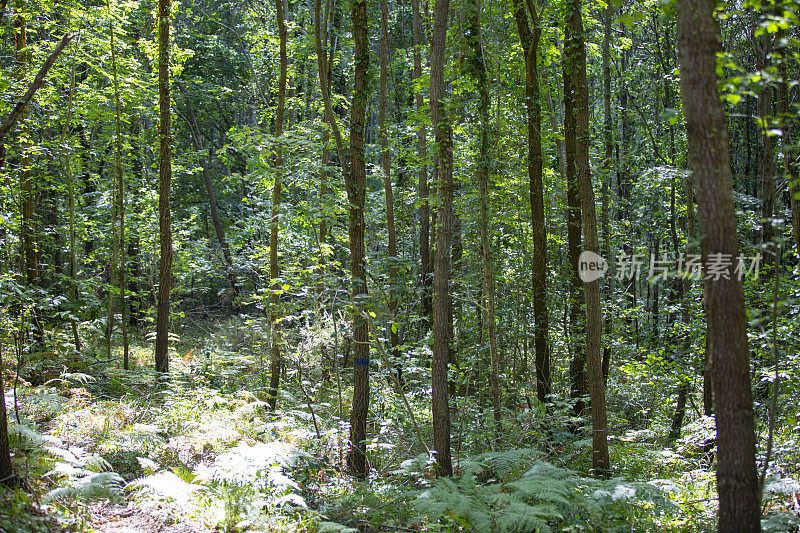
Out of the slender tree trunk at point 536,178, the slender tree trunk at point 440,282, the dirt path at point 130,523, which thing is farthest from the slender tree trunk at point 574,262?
the dirt path at point 130,523

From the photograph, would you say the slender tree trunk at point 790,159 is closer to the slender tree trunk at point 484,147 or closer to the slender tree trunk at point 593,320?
the slender tree trunk at point 593,320

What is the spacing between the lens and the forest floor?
4.25 m

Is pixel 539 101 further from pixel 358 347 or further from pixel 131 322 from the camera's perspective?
pixel 131 322

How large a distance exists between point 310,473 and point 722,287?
4667 mm

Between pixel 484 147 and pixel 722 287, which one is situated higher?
pixel 484 147

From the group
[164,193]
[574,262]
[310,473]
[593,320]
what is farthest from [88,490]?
[164,193]

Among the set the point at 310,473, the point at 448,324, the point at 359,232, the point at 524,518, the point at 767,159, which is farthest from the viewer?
the point at 448,324

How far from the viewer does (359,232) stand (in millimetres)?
6660

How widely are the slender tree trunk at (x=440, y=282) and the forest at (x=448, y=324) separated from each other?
0.09 ft

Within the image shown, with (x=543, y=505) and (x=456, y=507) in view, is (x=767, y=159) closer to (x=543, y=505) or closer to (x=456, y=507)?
(x=543, y=505)

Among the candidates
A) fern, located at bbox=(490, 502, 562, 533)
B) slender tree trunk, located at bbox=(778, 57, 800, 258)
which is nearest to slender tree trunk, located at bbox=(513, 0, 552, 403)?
slender tree trunk, located at bbox=(778, 57, 800, 258)

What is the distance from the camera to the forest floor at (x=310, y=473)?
4.25 metres

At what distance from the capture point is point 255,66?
1942 cm

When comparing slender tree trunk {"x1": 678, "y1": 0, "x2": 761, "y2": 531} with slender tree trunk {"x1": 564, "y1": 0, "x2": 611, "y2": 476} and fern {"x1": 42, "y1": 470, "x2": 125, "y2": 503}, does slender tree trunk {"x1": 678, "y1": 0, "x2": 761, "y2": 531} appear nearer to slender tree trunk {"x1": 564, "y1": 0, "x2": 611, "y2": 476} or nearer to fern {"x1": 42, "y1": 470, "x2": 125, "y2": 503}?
slender tree trunk {"x1": 564, "y1": 0, "x2": 611, "y2": 476}
